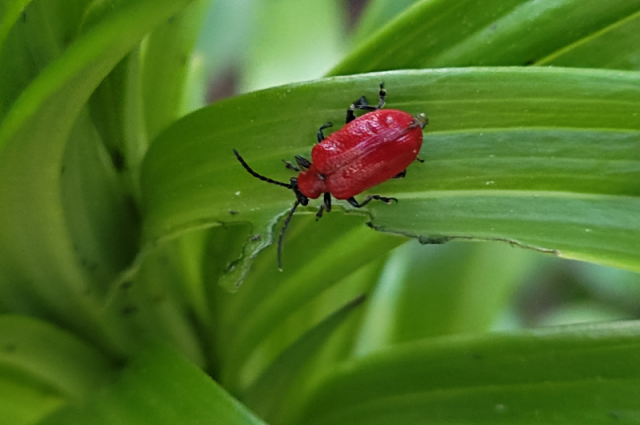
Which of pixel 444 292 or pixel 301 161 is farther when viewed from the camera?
pixel 444 292

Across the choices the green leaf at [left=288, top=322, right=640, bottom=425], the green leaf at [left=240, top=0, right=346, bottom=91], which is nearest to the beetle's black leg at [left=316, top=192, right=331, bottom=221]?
the green leaf at [left=288, top=322, right=640, bottom=425]

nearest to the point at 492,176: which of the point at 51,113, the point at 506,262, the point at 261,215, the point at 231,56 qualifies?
the point at 261,215

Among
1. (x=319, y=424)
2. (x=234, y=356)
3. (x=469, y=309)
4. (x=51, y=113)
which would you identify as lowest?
(x=469, y=309)

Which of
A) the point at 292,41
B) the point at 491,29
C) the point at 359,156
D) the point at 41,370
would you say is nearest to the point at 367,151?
the point at 359,156

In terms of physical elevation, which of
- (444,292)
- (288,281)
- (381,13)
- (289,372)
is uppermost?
(381,13)

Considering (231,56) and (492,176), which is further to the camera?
(231,56)

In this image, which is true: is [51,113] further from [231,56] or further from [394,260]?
[231,56]

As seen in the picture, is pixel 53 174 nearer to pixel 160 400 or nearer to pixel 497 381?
pixel 160 400
